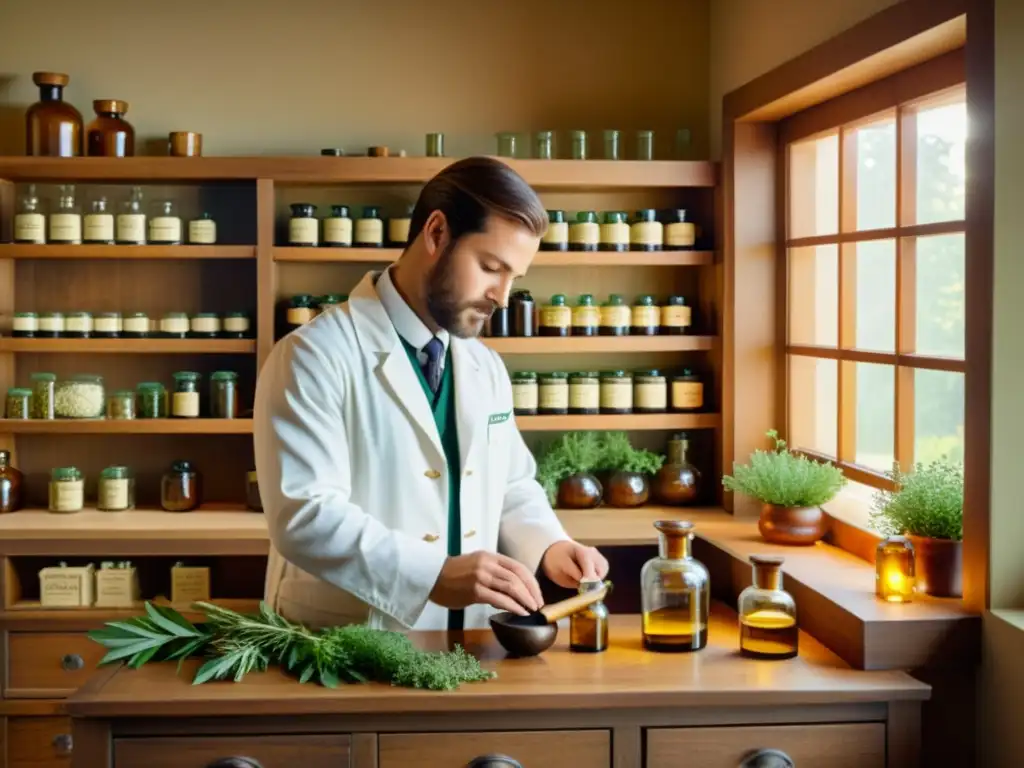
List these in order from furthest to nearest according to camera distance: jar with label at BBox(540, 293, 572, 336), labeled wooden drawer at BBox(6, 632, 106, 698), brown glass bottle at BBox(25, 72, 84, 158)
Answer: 1. jar with label at BBox(540, 293, 572, 336)
2. brown glass bottle at BBox(25, 72, 84, 158)
3. labeled wooden drawer at BBox(6, 632, 106, 698)

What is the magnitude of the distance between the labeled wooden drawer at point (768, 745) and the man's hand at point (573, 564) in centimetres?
37

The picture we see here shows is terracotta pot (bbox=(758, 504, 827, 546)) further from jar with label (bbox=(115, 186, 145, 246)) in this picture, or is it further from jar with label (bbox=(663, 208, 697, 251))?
jar with label (bbox=(115, 186, 145, 246))

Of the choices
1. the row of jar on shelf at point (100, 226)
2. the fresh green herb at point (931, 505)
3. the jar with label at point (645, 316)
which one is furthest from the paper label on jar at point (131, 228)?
the fresh green herb at point (931, 505)

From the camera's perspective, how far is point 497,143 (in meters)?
4.29

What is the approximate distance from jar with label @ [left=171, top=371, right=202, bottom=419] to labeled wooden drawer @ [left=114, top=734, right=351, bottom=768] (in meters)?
2.07

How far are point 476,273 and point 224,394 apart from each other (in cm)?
192

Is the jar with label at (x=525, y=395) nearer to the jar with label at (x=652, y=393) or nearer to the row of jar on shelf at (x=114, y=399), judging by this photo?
the jar with label at (x=652, y=393)

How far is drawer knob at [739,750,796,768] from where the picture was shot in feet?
7.50

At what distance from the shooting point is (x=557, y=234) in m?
4.21

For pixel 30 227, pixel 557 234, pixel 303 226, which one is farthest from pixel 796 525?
pixel 30 227

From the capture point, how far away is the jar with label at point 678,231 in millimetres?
4266

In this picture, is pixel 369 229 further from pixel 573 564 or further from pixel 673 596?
pixel 673 596

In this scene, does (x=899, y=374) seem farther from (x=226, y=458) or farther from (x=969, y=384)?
(x=226, y=458)

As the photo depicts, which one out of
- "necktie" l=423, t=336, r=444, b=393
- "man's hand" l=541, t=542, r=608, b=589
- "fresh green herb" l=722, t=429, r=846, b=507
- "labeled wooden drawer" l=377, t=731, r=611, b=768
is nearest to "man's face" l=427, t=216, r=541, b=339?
"necktie" l=423, t=336, r=444, b=393
